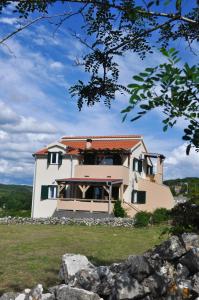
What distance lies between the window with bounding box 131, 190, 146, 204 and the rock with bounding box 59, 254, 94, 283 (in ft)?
128

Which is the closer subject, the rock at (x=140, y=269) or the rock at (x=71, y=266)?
the rock at (x=140, y=269)

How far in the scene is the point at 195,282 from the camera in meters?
6.37

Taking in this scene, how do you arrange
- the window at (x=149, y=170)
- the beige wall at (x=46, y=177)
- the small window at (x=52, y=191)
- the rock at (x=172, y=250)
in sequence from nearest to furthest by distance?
the rock at (x=172, y=250)
the beige wall at (x=46, y=177)
the small window at (x=52, y=191)
the window at (x=149, y=170)

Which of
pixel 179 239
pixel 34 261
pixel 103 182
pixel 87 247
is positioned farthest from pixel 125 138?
pixel 179 239

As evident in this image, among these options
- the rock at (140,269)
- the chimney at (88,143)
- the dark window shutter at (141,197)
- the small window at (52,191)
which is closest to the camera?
the rock at (140,269)

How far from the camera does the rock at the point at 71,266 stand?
7.98 metres

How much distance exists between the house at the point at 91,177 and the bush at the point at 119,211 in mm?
995

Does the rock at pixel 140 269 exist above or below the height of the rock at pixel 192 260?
below

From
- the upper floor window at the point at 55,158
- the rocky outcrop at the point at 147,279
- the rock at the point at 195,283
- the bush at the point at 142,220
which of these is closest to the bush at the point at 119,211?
the upper floor window at the point at 55,158

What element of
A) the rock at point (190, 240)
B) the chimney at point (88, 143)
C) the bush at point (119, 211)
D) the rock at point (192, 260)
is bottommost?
the rock at point (192, 260)

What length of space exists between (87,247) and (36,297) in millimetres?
11772

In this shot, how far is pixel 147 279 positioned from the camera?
266 inches

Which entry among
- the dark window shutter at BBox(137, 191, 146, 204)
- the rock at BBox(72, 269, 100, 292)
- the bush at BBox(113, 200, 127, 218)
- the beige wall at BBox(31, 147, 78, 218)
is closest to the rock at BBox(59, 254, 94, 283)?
the rock at BBox(72, 269, 100, 292)

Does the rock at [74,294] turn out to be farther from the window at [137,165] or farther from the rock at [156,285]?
the window at [137,165]
